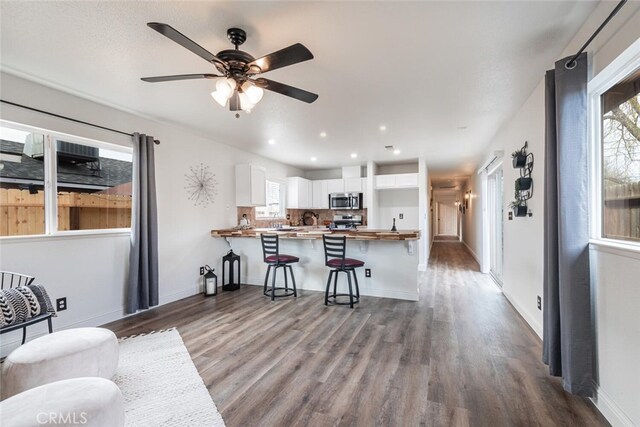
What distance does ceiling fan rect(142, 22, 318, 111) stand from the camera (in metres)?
1.76

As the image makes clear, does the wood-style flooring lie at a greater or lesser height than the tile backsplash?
lesser

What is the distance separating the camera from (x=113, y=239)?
136 inches

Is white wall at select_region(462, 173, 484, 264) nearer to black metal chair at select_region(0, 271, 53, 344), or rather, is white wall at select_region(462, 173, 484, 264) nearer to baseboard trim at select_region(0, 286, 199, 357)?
baseboard trim at select_region(0, 286, 199, 357)

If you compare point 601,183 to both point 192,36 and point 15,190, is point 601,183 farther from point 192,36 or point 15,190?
point 15,190

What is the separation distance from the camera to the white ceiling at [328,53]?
71.2 inches

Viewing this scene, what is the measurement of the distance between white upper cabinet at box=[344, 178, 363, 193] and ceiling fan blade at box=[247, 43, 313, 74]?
5293 millimetres

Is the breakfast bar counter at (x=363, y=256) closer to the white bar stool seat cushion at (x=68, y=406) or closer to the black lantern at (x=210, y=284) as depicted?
the black lantern at (x=210, y=284)

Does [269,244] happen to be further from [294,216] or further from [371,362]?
[294,216]

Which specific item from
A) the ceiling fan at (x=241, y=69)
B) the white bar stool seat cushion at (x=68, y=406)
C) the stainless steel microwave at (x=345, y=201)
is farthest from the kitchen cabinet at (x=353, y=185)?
the white bar stool seat cushion at (x=68, y=406)

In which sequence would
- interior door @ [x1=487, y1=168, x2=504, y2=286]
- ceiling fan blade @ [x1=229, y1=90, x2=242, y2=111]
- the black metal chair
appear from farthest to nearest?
interior door @ [x1=487, y1=168, x2=504, y2=286], the black metal chair, ceiling fan blade @ [x1=229, y1=90, x2=242, y2=111]

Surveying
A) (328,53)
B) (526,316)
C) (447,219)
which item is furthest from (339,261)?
(447,219)

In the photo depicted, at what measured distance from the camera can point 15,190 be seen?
8.87ft

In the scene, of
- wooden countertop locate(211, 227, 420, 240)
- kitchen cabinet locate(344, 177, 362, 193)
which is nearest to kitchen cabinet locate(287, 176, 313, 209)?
kitchen cabinet locate(344, 177, 362, 193)

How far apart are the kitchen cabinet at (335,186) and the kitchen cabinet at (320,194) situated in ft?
0.29
